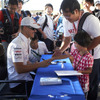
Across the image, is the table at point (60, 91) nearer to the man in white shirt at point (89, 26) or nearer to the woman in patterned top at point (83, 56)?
the woman in patterned top at point (83, 56)

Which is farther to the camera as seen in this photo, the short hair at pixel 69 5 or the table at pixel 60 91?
the short hair at pixel 69 5

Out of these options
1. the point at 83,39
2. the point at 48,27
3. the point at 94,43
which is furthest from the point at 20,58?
the point at 48,27

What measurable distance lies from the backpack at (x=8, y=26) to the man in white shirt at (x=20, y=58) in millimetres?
1143

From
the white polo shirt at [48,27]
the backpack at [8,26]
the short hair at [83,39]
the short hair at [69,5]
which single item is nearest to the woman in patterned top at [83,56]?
the short hair at [83,39]

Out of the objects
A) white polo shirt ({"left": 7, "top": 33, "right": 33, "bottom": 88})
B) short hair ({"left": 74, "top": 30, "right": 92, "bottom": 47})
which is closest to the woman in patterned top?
short hair ({"left": 74, "top": 30, "right": 92, "bottom": 47})

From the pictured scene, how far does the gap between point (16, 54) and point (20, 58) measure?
2.4 inches

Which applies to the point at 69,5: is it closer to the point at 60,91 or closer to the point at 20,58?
the point at 20,58

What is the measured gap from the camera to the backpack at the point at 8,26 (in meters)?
2.83

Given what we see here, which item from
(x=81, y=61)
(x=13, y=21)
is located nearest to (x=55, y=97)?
(x=81, y=61)

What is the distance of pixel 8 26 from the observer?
Answer: 2.86 m

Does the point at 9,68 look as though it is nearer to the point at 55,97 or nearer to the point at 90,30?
the point at 55,97

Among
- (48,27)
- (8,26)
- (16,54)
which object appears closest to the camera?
(16,54)

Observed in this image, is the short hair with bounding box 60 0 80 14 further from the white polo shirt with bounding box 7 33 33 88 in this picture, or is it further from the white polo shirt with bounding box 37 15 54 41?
the white polo shirt with bounding box 37 15 54 41

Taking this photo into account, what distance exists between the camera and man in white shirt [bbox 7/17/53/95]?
1.62m
